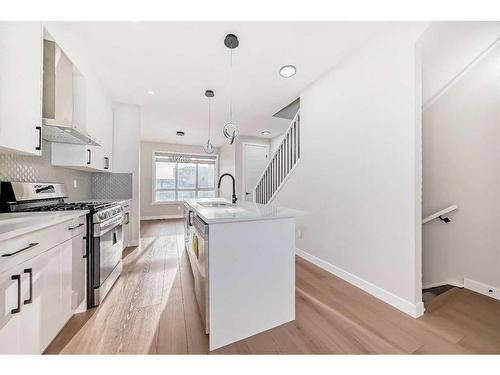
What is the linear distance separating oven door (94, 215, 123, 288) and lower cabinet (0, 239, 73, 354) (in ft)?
0.87

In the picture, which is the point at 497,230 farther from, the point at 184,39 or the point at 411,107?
the point at 184,39

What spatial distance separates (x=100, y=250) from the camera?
1.76 m

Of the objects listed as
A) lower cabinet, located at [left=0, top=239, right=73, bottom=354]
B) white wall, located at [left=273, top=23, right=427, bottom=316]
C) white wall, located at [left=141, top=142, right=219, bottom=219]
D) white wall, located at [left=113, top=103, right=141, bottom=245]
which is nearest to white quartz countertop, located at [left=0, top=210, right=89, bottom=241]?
lower cabinet, located at [left=0, top=239, right=73, bottom=354]

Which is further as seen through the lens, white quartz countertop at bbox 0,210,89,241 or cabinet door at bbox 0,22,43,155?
cabinet door at bbox 0,22,43,155

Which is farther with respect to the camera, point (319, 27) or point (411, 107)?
point (319, 27)

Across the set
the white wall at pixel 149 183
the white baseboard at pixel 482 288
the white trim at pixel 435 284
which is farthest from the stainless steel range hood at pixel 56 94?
the white wall at pixel 149 183

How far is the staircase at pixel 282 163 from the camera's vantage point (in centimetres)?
330

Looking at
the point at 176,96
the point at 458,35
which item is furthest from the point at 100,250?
the point at 458,35

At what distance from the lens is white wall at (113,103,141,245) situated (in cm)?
344

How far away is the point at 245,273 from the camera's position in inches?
53.9

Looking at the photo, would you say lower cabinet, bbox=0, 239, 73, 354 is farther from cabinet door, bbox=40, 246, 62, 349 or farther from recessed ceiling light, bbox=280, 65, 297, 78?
recessed ceiling light, bbox=280, 65, 297, 78

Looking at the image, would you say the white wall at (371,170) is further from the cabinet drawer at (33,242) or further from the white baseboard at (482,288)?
the cabinet drawer at (33,242)

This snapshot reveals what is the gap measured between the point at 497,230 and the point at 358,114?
1691 millimetres

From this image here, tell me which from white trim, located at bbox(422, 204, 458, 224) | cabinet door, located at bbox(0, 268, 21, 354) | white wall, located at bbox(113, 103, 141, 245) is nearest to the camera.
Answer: cabinet door, located at bbox(0, 268, 21, 354)
